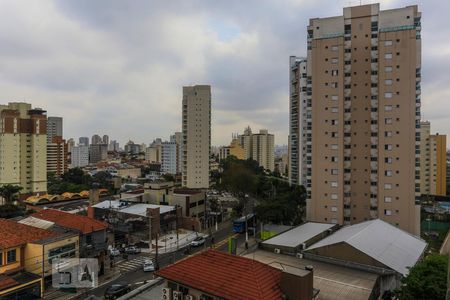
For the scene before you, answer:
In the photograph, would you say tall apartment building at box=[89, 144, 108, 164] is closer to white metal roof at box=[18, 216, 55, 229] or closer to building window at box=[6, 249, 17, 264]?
white metal roof at box=[18, 216, 55, 229]

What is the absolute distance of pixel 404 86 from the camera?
41.8 meters

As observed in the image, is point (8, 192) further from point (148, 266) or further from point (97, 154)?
point (97, 154)

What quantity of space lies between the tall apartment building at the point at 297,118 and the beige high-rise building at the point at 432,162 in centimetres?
3385

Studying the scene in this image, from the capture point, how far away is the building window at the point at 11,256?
24.4 m

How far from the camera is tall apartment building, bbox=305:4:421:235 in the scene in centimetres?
4178

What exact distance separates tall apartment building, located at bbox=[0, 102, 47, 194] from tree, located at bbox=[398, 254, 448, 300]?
259 ft

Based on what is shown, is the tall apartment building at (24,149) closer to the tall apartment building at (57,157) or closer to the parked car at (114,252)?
the tall apartment building at (57,157)

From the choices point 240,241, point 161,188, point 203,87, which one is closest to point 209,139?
point 203,87

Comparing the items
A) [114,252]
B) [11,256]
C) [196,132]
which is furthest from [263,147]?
[11,256]

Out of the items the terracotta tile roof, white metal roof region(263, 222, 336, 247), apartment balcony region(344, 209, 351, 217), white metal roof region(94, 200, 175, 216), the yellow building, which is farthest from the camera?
white metal roof region(94, 200, 175, 216)

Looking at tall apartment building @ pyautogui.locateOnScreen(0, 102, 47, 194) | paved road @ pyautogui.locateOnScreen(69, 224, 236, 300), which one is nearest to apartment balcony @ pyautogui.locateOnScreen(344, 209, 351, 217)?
paved road @ pyautogui.locateOnScreen(69, 224, 236, 300)

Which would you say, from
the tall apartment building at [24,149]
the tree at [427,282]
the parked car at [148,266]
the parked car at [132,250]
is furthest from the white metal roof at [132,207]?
the tall apartment building at [24,149]

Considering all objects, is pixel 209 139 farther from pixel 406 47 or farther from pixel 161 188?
pixel 406 47

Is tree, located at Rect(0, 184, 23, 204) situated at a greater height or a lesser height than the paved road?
greater
